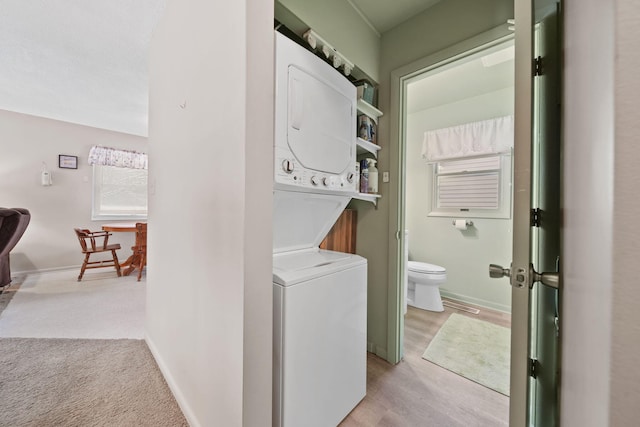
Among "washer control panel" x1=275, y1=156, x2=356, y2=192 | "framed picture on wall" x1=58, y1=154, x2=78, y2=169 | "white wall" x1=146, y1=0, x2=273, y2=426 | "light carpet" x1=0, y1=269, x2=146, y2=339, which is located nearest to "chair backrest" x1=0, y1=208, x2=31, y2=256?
"light carpet" x1=0, y1=269, x2=146, y2=339

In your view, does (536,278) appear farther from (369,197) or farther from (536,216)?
(369,197)

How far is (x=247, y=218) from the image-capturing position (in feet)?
2.71

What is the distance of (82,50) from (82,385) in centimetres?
286

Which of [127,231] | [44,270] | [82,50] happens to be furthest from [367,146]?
[44,270]

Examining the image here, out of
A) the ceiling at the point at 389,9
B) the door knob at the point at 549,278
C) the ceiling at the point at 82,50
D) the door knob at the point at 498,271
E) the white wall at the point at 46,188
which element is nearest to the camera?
the door knob at the point at 549,278

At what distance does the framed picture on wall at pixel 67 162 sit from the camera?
13.0ft

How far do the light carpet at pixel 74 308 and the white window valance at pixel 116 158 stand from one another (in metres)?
2.00

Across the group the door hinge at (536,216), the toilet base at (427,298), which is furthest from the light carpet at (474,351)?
the door hinge at (536,216)

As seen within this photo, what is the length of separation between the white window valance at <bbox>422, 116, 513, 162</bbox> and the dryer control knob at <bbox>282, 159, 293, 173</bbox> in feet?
8.52

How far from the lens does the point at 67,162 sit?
158 inches

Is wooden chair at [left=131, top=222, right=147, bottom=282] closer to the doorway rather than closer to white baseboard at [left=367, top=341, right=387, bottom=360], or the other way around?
white baseboard at [left=367, top=341, right=387, bottom=360]

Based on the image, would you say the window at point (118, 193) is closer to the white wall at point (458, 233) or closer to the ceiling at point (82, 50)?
the ceiling at point (82, 50)

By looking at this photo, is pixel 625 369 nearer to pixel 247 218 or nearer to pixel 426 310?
pixel 247 218

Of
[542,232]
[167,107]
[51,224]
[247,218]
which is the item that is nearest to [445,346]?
[542,232]
